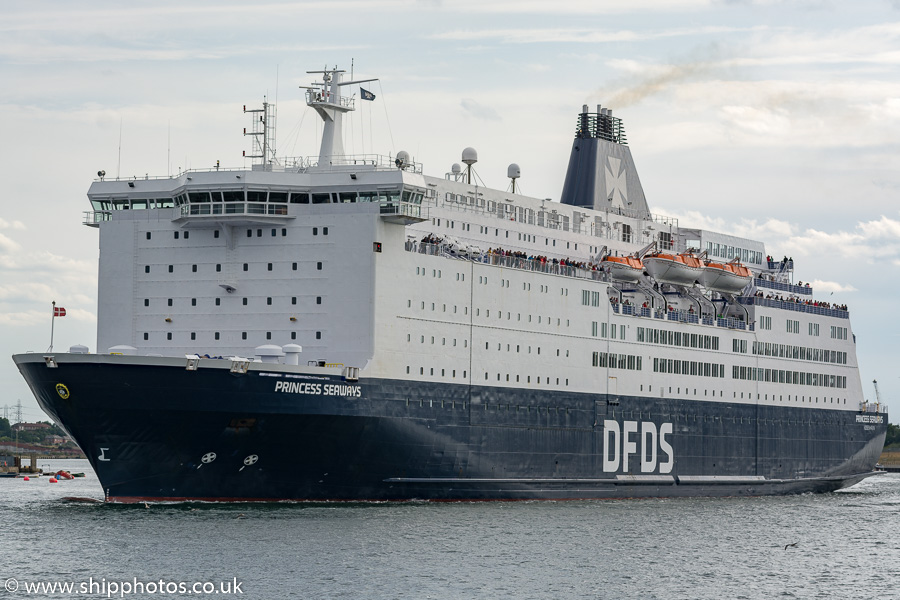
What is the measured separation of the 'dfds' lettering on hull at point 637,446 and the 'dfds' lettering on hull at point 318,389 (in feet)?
42.5

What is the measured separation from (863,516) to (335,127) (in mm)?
24370

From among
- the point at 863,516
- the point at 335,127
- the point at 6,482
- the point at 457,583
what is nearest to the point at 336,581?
the point at 457,583

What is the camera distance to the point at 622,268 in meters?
52.6

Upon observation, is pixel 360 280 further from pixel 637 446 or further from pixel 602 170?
pixel 602 170

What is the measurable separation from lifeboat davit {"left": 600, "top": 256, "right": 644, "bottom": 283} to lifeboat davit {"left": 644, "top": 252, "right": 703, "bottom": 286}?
1.13 meters

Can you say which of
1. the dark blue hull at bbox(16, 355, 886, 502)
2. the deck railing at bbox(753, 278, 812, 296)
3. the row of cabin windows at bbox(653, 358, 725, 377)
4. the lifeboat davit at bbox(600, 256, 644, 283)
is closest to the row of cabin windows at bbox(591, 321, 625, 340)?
the row of cabin windows at bbox(653, 358, 725, 377)

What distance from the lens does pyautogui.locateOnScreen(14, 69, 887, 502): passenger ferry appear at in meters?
38.2

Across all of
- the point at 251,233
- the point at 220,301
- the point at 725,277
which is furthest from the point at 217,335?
the point at 725,277

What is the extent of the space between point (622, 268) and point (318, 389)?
1779 centimetres

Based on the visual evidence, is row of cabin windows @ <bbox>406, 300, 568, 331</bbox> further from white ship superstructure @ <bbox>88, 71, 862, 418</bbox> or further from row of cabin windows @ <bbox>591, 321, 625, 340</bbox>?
row of cabin windows @ <bbox>591, 321, 625, 340</bbox>

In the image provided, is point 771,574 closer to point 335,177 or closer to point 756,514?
point 756,514

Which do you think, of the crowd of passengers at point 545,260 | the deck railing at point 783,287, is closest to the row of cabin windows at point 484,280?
the crowd of passengers at point 545,260

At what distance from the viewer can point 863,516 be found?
49.8 meters

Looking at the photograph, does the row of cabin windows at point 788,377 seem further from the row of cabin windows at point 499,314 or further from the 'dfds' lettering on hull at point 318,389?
the 'dfds' lettering on hull at point 318,389
